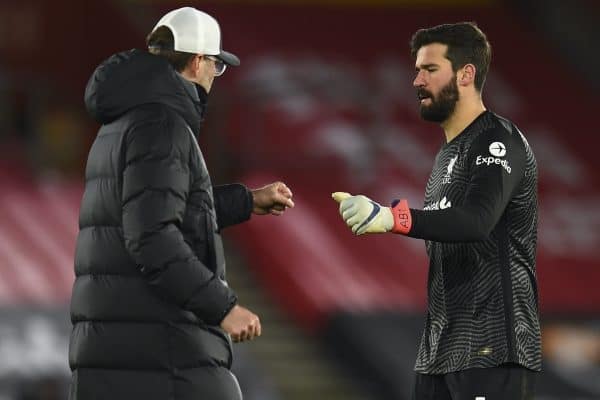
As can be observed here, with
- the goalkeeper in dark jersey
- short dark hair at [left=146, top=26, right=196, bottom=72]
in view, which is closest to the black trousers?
the goalkeeper in dark jersey

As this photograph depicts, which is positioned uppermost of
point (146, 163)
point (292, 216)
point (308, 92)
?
point (308, 92)

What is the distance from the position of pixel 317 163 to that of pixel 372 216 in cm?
828

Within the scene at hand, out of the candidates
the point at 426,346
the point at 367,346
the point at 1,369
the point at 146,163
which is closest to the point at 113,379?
the point at 146,163

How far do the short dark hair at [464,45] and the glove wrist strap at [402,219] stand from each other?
0.58 metres

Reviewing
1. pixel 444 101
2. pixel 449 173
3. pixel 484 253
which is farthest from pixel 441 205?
pixel 444 101

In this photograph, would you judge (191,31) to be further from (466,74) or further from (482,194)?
(482,194)

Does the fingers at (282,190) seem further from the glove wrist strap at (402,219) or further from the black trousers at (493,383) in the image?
the black trousers at (493,383)

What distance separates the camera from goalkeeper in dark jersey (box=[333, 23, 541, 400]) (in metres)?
5.65

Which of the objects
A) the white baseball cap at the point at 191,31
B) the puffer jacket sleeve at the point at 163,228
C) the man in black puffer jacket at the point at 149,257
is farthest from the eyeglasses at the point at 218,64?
the puffer jacket sleeve at the point at 163,228

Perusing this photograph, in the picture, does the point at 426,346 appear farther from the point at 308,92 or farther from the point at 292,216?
the point at 308,92

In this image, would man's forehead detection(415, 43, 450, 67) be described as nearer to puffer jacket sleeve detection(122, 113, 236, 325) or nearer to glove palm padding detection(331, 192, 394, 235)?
glove palm padding detection(331, 192, 394, 235)

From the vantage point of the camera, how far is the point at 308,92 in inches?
573

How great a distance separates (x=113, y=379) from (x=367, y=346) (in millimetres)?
6831

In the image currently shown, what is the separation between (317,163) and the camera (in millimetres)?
13875
